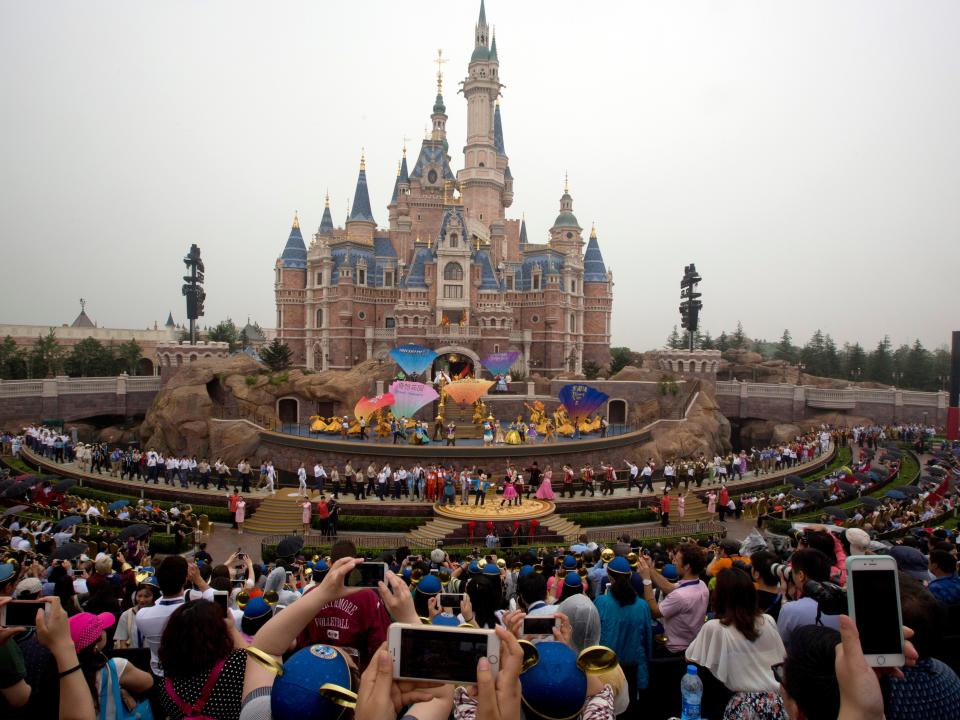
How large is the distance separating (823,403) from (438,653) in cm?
4929

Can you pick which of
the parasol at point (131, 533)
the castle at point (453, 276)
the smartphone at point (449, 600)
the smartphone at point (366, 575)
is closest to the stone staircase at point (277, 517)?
the parasol at point (131, 533)

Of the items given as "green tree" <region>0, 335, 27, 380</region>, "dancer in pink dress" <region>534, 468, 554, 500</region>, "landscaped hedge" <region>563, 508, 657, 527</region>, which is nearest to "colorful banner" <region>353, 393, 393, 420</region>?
"dancer in pink dress" <region>534, 468, 554, 500</region>

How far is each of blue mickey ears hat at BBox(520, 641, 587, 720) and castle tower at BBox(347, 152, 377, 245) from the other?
56.9 metres

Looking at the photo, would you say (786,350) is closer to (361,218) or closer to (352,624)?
(361,218)

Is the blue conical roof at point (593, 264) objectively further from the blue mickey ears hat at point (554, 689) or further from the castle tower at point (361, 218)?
the blue mickey ears hat at point (554, 689)

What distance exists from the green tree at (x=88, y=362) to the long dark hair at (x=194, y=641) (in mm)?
64018

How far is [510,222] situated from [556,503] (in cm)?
4460

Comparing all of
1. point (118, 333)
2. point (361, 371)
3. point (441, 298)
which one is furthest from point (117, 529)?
point (118, 333)

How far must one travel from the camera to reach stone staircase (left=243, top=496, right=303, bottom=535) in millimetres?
22250

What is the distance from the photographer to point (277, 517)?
23000 mm

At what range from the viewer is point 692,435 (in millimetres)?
37031

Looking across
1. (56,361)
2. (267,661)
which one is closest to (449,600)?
(267,661)

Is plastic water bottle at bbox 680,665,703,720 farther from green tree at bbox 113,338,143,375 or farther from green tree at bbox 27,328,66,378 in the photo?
green tree at bbox 113,338,143,375

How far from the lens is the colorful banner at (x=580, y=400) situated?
3366cm
